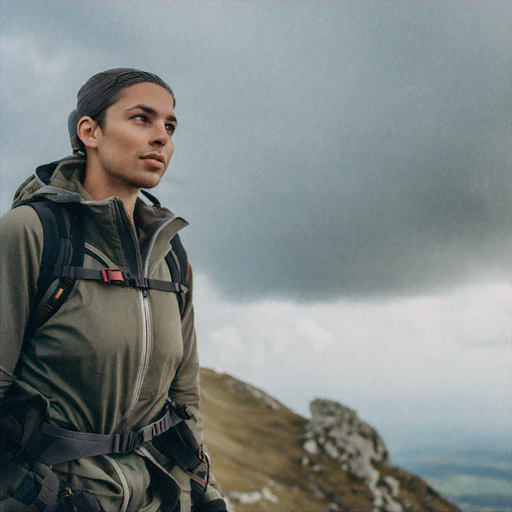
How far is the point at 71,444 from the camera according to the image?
449cm

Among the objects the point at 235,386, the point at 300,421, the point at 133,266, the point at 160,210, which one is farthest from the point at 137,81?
the point at 235,386

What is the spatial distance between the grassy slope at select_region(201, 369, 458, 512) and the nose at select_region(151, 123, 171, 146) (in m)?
48.6

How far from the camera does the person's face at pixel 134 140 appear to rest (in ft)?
16.9

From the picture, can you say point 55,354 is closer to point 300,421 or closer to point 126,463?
point 126,463

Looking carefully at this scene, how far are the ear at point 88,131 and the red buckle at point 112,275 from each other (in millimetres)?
1381

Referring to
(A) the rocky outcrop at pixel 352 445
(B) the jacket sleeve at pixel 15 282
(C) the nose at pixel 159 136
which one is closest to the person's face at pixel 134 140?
(C) the nose at pixel 159 136

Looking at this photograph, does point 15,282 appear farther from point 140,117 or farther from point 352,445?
point 352,445

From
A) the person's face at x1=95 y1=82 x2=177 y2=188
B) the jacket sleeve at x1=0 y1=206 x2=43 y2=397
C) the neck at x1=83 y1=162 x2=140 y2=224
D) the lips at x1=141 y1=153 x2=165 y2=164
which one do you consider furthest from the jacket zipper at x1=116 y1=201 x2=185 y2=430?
the jacket sleeve at x1=0 y1=206 x2=43 y2=397

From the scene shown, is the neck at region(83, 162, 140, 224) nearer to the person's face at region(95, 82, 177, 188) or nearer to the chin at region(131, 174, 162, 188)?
the person's face at region(95, 82, 177, 188)

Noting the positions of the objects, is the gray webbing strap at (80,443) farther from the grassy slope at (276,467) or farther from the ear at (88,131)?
the grassy slope at (276,467)

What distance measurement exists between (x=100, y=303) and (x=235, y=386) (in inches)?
3808

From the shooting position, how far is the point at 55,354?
4.50m

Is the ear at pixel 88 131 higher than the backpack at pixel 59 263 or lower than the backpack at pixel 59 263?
higher

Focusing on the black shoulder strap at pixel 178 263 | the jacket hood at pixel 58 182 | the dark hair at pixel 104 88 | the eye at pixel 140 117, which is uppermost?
the dark hair at pixel 104 88
